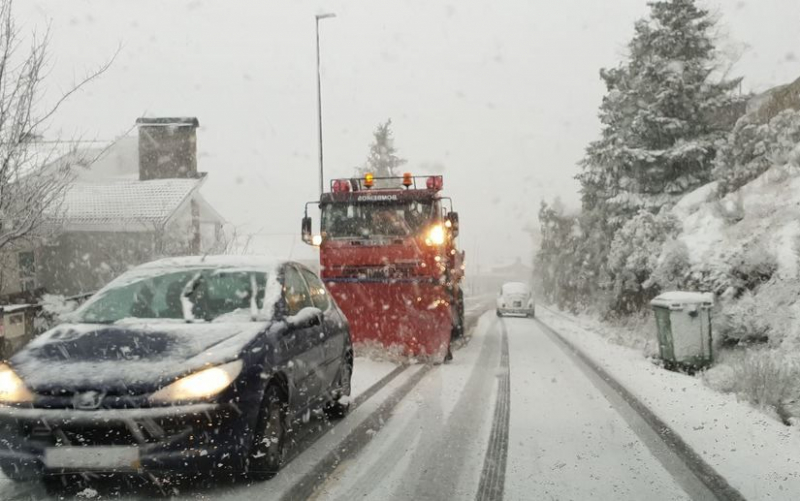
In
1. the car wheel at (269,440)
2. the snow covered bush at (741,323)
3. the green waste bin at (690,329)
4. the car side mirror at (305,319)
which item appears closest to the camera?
the car wheel at (269,440)

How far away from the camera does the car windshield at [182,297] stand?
530 centimetres

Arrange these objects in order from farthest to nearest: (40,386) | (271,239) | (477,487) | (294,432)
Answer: (271,239) → (294,432) → (477,487) → (40,386)

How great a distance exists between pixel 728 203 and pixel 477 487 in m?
13.0

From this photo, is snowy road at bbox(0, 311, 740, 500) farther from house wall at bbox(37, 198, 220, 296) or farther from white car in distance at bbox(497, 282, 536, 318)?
white car in distance at bbox(497, 282, 536, 318)

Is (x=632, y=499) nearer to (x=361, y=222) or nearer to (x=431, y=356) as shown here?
(x=431, y=356)

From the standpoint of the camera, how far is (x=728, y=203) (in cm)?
1528

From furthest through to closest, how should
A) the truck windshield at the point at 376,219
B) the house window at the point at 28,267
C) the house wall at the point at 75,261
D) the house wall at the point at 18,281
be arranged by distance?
the house wall at the point at 75,261, the house window at the point at 28,267, the house wall at the point at 18,281, the truck windshield at the point at 376,219

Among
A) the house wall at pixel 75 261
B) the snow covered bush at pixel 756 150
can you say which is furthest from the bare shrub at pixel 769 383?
the house wall at pixel 75 261

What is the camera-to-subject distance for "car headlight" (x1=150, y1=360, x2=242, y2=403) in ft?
13.5

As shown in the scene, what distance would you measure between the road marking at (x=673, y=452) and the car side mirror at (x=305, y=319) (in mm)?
3025

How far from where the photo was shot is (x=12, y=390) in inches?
166

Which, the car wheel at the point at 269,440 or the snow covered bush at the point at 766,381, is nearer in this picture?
the car wheel at the point at 269,440

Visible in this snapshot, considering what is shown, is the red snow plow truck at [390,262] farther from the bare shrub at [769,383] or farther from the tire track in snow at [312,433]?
the bare shrub at [769,383]

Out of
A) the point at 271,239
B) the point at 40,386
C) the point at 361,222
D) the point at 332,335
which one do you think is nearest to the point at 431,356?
the point at 361,222
